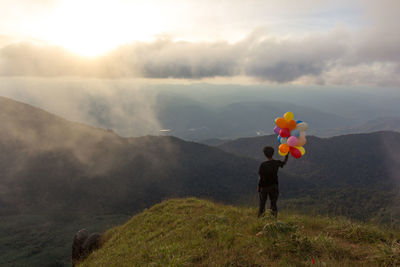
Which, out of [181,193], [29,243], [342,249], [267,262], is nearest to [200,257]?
[267,262]

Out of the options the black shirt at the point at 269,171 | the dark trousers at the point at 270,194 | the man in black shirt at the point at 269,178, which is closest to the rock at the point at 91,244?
the dark trousers at the point at 270,194

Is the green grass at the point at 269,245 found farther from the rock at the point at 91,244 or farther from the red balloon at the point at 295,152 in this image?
the rock at the point at 91,244

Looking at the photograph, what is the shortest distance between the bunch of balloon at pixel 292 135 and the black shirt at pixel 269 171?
0.57m

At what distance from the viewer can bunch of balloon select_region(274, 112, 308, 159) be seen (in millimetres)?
10547

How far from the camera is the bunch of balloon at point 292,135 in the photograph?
1055cm

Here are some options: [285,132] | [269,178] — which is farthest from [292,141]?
[269,178]

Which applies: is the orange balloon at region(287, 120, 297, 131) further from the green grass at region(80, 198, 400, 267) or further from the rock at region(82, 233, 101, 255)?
the rock at region(82, 233, 101, 255)

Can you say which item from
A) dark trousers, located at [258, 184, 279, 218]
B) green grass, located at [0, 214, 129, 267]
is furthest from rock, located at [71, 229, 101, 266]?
green grass, located at [0, 214, 129, 267]

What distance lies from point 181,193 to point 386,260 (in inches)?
7833

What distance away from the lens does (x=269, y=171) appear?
33.8 feet

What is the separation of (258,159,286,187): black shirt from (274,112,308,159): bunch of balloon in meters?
0.57

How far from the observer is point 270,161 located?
34.5 ft

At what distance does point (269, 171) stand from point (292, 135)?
2.16 metres

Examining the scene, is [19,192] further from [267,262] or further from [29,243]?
[267,262]
